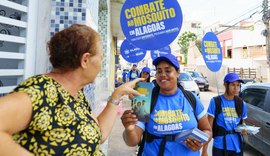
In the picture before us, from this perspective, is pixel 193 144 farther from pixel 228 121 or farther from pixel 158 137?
pixel 228 121

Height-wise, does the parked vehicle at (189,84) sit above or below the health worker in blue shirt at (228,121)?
above

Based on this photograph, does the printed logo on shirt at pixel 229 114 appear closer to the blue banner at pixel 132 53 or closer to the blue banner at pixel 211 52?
the blue banner at pixel 211 52

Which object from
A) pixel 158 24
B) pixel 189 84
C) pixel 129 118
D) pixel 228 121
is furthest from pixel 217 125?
pixel 189 84

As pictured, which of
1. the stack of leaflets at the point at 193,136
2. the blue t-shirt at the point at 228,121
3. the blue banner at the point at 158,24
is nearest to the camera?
the stack of leaflets at the point at 193,136

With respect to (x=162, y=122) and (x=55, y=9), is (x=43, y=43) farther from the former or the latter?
(x=162, y=122)

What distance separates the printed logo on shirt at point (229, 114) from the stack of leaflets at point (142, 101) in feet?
5.42

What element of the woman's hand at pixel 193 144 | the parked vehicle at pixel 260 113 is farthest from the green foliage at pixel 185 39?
the woman's hand at pixel 193 144

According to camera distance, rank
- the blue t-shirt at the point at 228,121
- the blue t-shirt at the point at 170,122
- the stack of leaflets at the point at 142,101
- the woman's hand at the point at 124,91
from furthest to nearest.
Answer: the blue t-shirt at the point at 228,121 → the blue t-shirt at the point at 170,122 → the stack of leaflets at the point at 142,101 → the woman's hand at the point at 124,91

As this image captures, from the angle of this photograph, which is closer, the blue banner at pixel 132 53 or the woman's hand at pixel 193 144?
the woman's hand at pixel 193 144

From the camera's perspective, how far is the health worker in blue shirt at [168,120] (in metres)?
1.80

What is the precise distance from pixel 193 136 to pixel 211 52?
3199 mm

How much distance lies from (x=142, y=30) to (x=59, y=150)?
5.17ft

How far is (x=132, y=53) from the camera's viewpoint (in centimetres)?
514

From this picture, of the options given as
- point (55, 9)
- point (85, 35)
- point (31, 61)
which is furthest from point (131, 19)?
point (85, 35)
